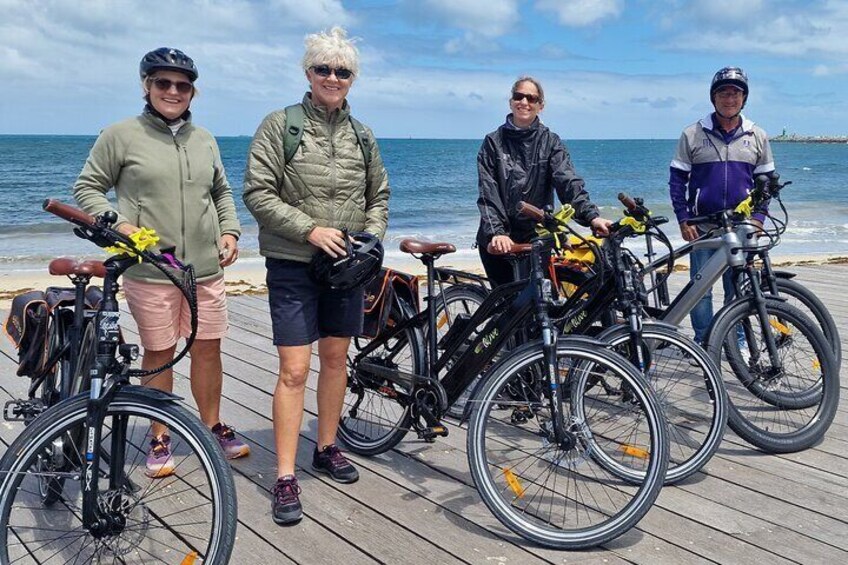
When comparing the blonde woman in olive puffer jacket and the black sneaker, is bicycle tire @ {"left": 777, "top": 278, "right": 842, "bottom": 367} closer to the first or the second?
the blonde woman in olive puffer jacket

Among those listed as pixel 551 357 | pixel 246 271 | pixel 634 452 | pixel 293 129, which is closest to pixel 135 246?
pixel 293 129

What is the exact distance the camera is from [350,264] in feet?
9.75

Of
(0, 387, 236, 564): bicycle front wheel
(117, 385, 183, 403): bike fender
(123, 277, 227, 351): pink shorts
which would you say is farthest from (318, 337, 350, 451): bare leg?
(117, 385, 183, 403): bike fender

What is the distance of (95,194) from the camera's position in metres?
3.04

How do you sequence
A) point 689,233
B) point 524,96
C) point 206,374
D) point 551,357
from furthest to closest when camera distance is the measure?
point 689,233 < point 524,96 < point 206,374 < point 551,357

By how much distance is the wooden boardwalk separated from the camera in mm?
2705

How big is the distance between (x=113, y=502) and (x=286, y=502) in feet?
2.43

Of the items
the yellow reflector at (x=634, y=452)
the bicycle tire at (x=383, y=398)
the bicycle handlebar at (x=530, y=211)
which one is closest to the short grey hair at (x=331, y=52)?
the bicycle handlebar at (x=530, y=211)

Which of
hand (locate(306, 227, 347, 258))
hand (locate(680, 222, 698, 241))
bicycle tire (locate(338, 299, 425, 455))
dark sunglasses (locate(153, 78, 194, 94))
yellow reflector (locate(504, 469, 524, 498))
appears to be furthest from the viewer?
hand (locate(680, 222, 698, 241))

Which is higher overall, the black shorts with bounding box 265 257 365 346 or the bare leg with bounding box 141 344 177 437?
the black shorts with bounding box 265 257 365 346

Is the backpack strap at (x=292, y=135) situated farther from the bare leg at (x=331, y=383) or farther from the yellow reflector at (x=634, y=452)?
the yellow reflector at (x=634, y=452)

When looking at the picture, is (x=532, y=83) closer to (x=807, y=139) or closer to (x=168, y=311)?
(x=168, y=311)

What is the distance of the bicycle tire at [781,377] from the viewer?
141 inches

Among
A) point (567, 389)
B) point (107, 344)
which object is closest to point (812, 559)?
point (567, 389)
